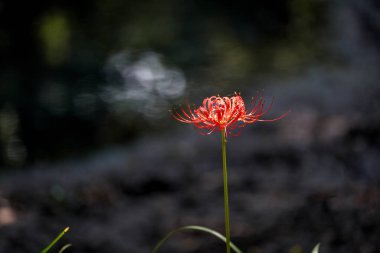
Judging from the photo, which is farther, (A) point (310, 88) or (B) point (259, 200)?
(A) point (310, 88)

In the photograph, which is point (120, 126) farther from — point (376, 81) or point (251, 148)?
point (376, 81)

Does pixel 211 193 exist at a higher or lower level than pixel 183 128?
lower

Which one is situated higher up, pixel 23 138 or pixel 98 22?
pixel 98 22

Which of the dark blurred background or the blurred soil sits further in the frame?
the dark blurred background

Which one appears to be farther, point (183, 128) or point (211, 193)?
point (183, 128)

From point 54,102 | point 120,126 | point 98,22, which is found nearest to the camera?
point 120,126

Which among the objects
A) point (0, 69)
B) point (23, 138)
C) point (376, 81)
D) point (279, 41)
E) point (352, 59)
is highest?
point (279, 41)

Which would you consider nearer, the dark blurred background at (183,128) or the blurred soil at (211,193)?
the blurred soil at (211,193)

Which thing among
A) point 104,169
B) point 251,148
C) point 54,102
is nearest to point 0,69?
point 54,102
